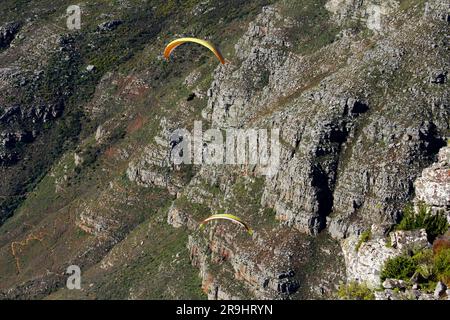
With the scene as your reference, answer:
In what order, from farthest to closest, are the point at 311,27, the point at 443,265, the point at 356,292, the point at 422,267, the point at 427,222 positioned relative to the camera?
the point at 311,27 < the point at 427,222 < the point at 356,292 < the point at 422,267 < the point at 443,265

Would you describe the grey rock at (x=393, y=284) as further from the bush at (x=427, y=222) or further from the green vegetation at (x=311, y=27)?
the green vegetation at (x=311, y=27)

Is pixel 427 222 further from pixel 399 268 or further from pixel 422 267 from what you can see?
pixel 422 267

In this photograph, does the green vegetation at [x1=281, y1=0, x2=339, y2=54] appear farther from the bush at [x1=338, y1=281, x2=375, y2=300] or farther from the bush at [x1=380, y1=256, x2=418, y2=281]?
the bush at [x1=380, y1=256, x2=418, y2=281]

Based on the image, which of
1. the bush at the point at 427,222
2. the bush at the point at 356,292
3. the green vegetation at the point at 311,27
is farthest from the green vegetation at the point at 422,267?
the green vegetation at the point at 311,27

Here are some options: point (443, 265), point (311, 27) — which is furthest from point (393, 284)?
point (311, 27)

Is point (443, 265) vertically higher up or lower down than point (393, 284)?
higher up
